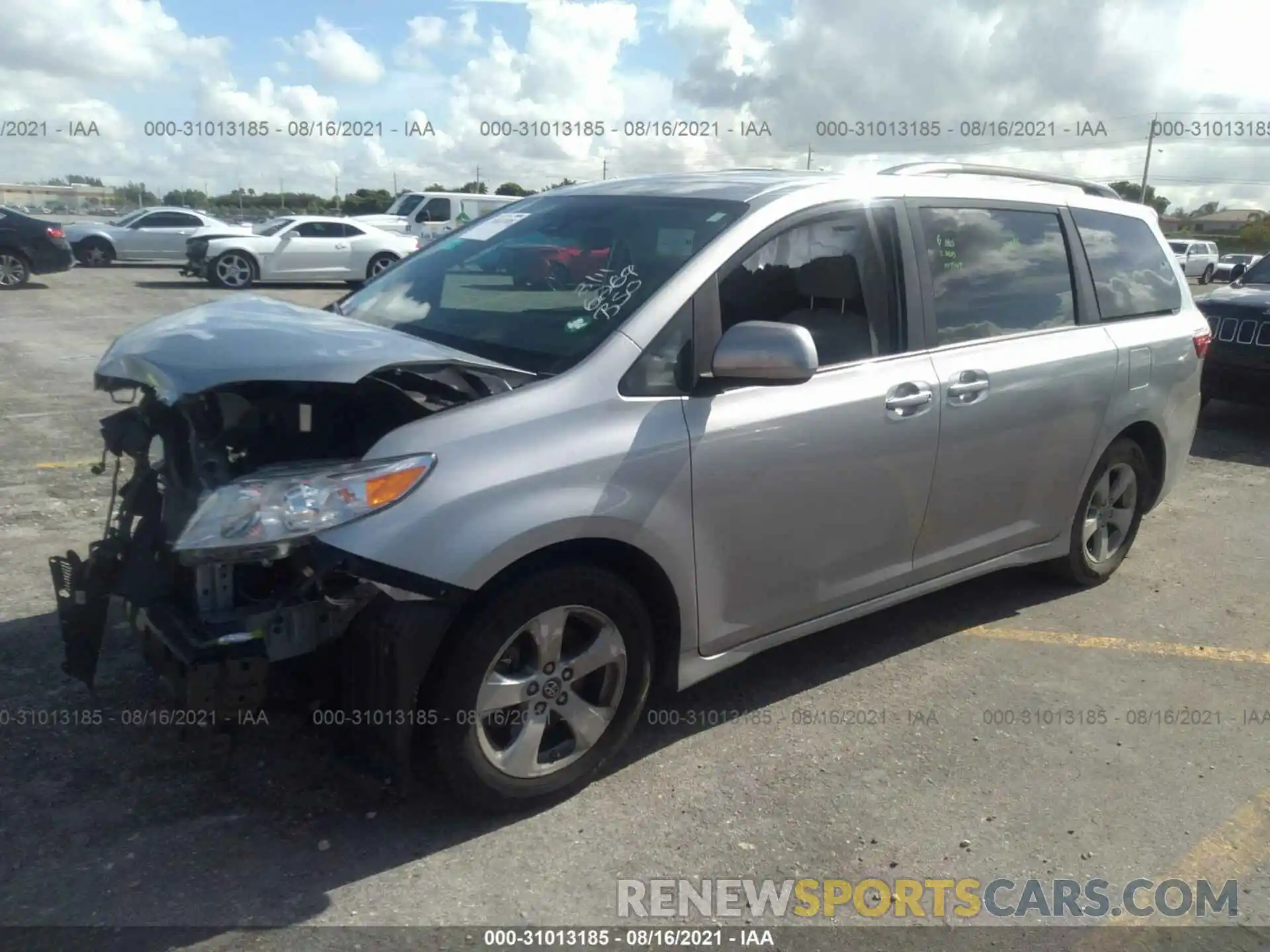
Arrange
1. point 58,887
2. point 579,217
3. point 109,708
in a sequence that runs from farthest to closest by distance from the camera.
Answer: point 579,217, point 109,708, point 58,887

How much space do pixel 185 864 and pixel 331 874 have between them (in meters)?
0.40

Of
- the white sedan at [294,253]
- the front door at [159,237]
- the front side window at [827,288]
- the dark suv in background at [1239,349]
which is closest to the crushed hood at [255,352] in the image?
the front side window at [827,288]

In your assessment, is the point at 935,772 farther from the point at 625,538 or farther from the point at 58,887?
the point at 58,887

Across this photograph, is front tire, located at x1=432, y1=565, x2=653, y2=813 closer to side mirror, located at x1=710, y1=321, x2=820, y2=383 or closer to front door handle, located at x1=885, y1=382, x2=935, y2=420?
side mirror, located at x1=710, y1=321, x2=820, y2=383

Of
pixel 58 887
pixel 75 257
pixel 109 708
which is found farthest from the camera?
pixel 75 257

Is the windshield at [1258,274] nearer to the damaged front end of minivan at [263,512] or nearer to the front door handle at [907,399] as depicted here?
the front door handle at [907,399]

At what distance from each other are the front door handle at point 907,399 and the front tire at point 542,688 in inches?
48.8

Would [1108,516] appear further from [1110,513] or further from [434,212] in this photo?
[434,212]

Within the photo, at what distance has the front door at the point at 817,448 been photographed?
11.4 ft

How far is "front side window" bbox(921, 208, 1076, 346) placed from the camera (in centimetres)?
421

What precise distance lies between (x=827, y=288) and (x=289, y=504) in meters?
2.05

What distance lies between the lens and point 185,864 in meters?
2.96

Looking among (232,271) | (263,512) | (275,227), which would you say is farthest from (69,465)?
(275,227)

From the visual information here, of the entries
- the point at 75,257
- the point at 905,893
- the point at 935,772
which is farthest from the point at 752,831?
the point at 75,257
